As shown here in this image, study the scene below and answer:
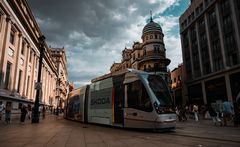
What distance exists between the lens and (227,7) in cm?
2734

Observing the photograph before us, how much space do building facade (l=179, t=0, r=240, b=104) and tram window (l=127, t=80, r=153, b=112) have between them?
773 inches

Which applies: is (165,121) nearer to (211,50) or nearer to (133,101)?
(133,101)

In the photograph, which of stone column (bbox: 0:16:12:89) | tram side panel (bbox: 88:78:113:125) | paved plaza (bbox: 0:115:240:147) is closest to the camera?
paved plaza (bbox: 0:115:240:147)

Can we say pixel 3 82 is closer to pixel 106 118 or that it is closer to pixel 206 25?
pixel 106 118

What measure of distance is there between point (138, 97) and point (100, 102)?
13.0 feet

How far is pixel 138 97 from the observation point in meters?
10.2

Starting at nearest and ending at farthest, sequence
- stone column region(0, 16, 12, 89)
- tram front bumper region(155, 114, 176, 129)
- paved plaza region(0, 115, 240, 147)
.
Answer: paved plaza region(0, 115, 240, 147), tram front bumper region(155, 114, 176, 129), stone column region(0, 16, 12, 89)

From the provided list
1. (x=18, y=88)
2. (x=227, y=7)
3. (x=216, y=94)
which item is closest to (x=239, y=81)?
(x=216, y=94)

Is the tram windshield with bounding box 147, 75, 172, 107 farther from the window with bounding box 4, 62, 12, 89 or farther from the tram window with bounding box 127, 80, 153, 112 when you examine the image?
the window with bounding box 4, 62, 12, 89

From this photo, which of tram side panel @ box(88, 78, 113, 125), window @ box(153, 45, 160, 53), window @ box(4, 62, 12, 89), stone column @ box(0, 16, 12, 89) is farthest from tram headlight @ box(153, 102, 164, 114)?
window @ box(153, 45, 160, 53)

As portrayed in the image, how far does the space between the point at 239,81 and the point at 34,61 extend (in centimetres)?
3392

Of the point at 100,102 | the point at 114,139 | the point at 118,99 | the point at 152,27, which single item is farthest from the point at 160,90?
the point at 152,27

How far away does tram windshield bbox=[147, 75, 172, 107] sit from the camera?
389 inches

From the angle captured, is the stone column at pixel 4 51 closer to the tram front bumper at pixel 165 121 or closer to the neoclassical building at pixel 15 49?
the neoclassical building at pixel 15 49
